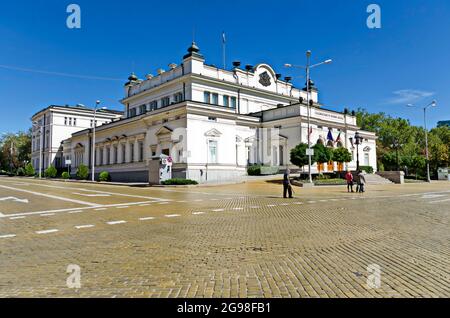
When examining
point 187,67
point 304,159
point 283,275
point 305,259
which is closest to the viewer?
point 283,275

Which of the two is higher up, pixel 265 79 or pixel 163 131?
pixel 265 79

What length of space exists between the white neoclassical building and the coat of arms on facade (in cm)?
17

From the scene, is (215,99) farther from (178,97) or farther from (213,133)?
(213,133)

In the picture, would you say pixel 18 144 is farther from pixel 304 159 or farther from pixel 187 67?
pixel 304 159

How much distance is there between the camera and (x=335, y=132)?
152 feet

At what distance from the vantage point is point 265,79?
2082 inches

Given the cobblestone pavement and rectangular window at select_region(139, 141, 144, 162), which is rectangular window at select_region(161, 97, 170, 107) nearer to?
rectangular window at select_region(139, 141, 144, 162)

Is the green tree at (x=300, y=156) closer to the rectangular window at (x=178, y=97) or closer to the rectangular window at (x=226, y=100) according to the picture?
the rectangular window at (x=226, y=100)

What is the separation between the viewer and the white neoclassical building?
37438mm

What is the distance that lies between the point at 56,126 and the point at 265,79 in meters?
52.2

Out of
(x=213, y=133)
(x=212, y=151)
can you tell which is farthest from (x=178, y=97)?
(x=212, y=151)

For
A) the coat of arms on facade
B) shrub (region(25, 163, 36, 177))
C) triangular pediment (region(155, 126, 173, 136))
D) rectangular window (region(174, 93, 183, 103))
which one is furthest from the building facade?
the coat of arms on facade

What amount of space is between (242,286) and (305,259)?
74.9 inches
